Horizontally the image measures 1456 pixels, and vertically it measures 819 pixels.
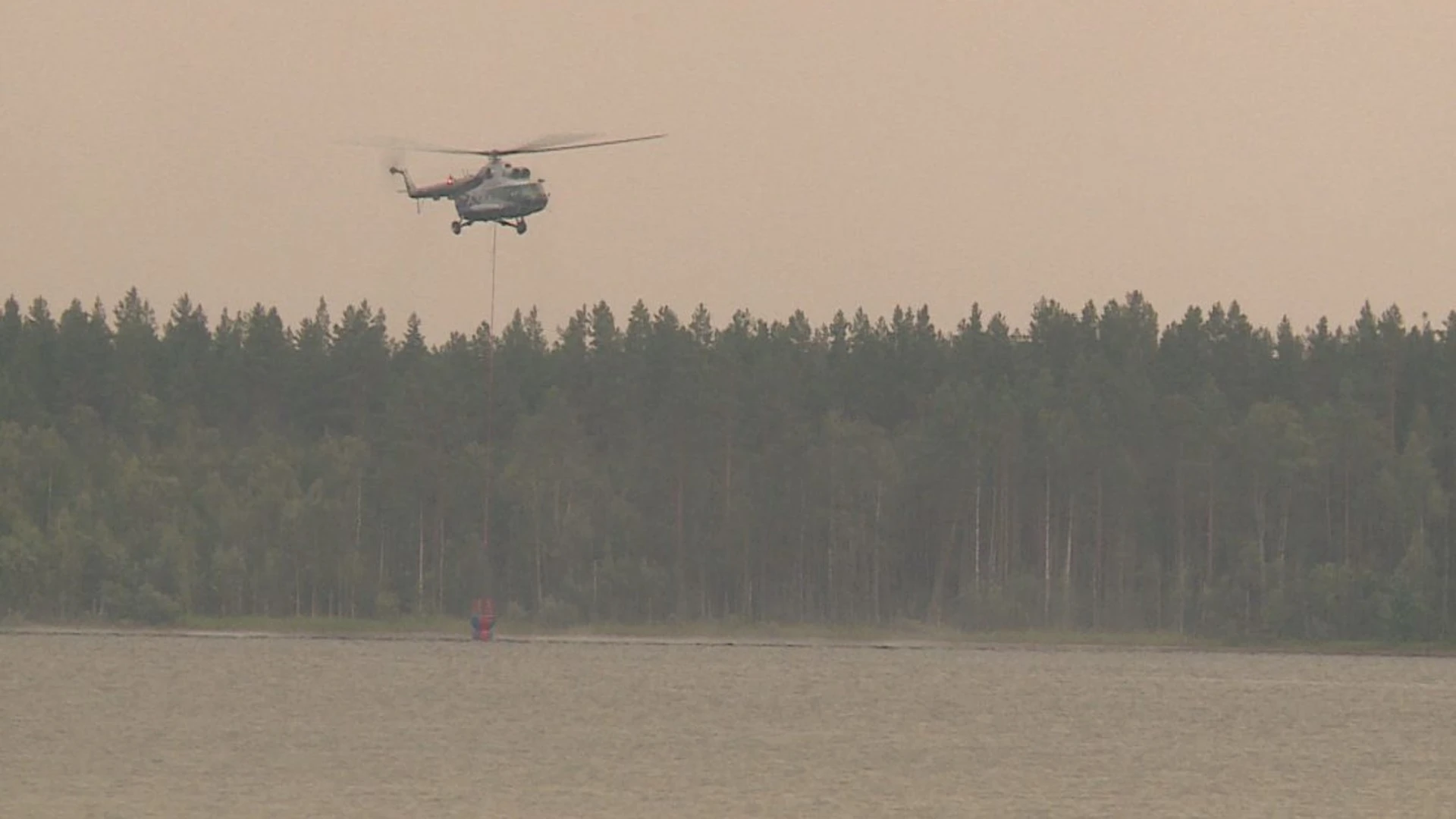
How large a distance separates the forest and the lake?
10.8m

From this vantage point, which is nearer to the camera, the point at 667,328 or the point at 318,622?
the point at 318,622

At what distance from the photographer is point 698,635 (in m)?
133

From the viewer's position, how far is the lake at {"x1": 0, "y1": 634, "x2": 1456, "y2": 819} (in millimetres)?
54750

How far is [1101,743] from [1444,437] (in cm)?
6517

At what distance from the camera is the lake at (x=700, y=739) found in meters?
54.8

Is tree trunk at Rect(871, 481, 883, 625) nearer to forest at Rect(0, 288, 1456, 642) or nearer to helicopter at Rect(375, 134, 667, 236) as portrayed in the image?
forest at Rect(0, 288, 1456, 642)

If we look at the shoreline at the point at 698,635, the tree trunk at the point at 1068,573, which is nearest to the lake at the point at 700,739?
the shoreline at the point at 698,635

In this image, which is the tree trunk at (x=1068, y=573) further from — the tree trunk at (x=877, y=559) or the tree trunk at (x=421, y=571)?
the tree trunk at (x=421, y=571)

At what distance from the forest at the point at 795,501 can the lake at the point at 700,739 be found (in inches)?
426

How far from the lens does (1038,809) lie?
178 feet

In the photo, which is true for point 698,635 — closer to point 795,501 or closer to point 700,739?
point 795,501

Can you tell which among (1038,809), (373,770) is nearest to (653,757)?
(373,770)

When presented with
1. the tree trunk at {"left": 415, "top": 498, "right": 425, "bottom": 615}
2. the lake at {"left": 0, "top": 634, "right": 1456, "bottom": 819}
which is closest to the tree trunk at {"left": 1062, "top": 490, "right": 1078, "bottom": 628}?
the lake at {"left": 0, "top": 634, "right": 1456, "bottom": 819}

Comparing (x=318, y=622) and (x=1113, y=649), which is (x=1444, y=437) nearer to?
(x=1113, y=649)
